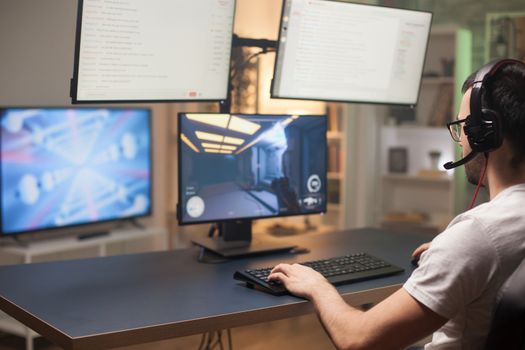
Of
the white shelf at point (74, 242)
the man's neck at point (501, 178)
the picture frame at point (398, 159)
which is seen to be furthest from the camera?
the picture frame at point (398, 159)

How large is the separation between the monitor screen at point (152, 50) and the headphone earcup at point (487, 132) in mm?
1058

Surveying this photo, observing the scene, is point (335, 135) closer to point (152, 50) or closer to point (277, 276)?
point (152, 50)

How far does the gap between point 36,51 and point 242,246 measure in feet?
5.43

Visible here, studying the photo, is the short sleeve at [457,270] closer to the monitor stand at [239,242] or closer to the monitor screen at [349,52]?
the monitor stand at [239,242]

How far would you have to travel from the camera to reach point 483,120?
1.39 meters

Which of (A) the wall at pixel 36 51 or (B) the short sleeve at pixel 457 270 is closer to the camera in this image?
(B) the short sleeve at pixel 457 270

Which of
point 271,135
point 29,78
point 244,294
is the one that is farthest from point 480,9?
point 244,294

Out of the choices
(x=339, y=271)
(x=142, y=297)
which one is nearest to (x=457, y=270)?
(x=339, y=271)

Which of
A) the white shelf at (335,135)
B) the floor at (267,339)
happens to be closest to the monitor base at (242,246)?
the floor at (267,339)

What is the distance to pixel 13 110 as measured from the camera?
11.7 ft

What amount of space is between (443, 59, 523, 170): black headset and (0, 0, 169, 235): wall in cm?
155

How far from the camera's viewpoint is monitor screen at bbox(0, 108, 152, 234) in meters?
3.64

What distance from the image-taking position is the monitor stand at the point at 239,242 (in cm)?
214

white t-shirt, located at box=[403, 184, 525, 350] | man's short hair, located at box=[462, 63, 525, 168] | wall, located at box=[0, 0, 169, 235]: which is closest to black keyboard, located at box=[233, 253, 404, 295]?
white t-shirt, located at box=[403, 184, 525, 350]
